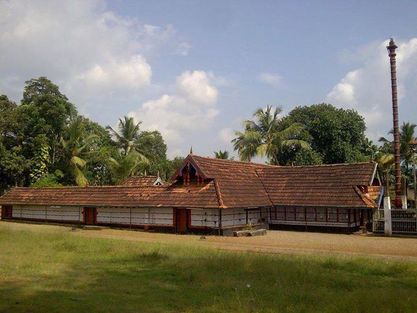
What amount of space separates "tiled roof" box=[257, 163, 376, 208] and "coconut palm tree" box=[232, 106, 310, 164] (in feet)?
36.6

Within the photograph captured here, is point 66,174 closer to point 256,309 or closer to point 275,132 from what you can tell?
point 275,132

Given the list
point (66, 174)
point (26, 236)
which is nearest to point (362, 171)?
point (26, 236)

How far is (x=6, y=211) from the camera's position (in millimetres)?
38531

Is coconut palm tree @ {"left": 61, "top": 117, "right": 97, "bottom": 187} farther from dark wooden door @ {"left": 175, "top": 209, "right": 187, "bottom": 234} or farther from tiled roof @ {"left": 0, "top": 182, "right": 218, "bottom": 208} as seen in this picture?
dark wooden door @ {"left": 175, "top": 209, "right": 187, "bottom": 234}

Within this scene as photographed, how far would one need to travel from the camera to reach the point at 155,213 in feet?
98.5

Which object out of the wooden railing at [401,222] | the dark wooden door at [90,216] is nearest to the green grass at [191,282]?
the wooden railing at [401,222]

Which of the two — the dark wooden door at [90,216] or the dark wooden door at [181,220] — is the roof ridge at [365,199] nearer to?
the dark wooden door at [181,220]

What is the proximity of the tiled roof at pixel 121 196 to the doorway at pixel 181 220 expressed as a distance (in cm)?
89

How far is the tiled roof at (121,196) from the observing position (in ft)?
92.3

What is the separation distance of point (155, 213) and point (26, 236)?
913 cm

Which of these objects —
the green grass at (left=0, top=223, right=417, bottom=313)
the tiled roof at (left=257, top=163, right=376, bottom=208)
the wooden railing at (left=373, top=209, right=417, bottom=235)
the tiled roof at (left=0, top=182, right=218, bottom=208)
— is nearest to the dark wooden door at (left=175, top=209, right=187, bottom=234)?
the tiled roof at (left=0, top=182, right=218, bottom=208)

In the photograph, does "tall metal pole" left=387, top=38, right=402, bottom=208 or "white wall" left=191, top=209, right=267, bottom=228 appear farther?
"tall metal pole" left=387, top=38, right=402, bottom=208

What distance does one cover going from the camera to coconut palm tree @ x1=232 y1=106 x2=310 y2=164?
45.1m

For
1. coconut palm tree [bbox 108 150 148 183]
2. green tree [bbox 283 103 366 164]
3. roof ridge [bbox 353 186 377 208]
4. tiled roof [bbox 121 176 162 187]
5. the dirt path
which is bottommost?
the dirt path
